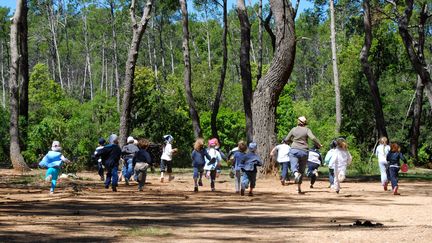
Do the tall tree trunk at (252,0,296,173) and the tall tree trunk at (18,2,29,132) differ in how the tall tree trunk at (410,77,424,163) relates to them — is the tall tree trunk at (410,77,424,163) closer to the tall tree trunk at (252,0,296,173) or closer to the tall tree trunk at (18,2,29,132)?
the tall tree trunk at (252,0,296,173)

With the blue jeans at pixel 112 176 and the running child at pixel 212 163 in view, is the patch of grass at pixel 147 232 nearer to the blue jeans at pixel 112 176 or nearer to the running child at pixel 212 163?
the blue jeans at pixel 112 176

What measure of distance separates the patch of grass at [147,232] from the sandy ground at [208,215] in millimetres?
13

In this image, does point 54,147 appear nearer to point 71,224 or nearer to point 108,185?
point 108,185

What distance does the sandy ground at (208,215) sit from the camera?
8.15 metres

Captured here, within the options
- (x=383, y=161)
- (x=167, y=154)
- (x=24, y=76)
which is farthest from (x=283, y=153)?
(x=24, y=76)

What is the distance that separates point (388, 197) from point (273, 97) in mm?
5002

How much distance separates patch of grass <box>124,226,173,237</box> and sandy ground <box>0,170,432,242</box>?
0.01m

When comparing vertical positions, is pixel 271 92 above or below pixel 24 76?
below

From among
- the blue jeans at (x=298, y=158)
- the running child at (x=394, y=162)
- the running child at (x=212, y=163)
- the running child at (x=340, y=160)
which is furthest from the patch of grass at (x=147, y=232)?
the running child at (x=394, y=162)

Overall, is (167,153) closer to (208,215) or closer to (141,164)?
(141,164)

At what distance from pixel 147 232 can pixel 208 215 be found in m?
2.69

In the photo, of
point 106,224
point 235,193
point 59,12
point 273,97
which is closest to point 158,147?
point 273,97

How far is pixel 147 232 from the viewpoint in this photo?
27.3 feet

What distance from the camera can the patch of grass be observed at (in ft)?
26.9
